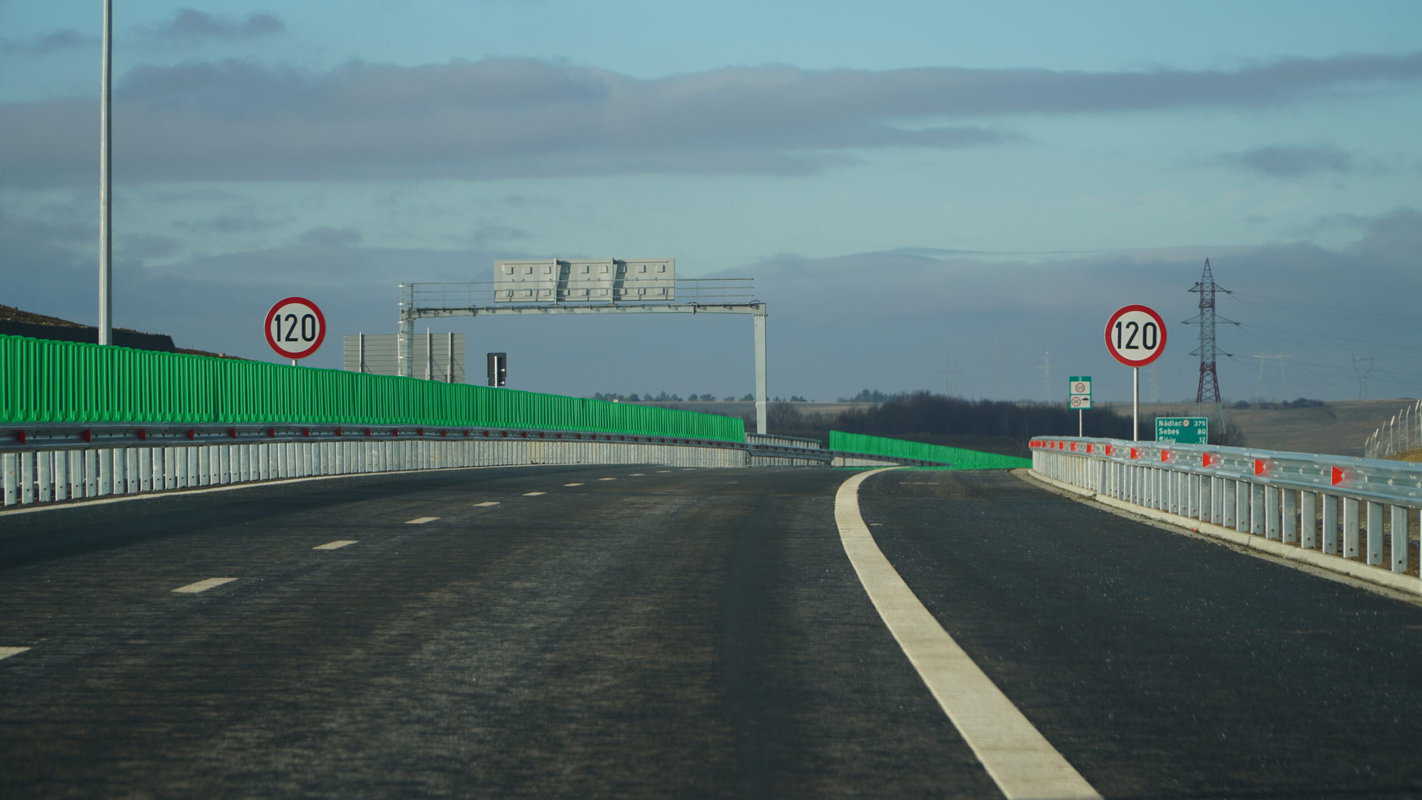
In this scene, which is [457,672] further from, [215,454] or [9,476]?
[215,454]

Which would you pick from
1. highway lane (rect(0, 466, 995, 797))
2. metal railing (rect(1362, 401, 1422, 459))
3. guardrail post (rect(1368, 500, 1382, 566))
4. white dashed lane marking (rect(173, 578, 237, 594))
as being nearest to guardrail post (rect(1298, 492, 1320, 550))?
guardrail post (rect(1368, 500, 1382, 566))

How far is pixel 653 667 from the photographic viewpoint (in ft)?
23.2

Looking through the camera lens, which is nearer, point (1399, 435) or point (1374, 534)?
point (1374, 534)

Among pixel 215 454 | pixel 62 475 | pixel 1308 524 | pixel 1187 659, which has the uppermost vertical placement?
pixel 215 454

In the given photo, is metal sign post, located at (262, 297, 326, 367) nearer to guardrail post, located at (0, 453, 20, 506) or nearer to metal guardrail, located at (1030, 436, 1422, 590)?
guardrail post, located at (0, 453, 20, 506)

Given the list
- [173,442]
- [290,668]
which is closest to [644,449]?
[173,442]

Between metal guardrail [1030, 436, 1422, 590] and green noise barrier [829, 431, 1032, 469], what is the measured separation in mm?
61452

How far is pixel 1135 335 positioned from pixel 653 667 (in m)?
16.9

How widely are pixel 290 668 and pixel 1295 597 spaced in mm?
6025

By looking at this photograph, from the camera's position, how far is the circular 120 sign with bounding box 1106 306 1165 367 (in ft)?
73.7

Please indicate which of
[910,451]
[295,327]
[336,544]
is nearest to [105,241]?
[295,327]

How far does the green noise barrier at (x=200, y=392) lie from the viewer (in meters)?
19.6

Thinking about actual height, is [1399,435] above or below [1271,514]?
above

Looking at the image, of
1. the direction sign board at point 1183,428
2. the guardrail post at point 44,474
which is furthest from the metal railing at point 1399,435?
the guardrail post at point 44,474
